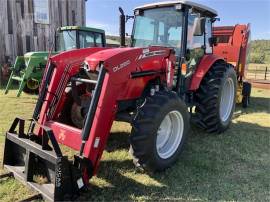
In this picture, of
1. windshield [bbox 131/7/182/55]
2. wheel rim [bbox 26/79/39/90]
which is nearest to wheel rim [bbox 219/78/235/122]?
windshield [bbox 131/7/182/55]

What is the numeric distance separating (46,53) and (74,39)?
3.33 ft

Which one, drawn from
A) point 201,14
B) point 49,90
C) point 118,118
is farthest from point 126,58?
point 201,14

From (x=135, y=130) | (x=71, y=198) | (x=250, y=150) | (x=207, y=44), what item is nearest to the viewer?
(x=71, y=198)

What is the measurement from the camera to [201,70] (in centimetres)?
545

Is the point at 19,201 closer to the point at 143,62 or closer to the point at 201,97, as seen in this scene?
the point at 143,62

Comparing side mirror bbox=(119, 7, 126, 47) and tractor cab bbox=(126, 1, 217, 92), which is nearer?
tractor cab bbox=(126, 1, 217, 92)

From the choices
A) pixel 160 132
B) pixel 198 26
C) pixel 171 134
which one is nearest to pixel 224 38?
pixel 198 26

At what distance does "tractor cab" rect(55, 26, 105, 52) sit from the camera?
960 cm

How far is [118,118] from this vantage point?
3.97 m

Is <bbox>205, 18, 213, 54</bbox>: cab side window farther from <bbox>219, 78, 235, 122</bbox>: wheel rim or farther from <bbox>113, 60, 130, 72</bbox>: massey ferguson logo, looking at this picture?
<bbox>113, 60, 130, 72</bbox>: massey ferguson logo

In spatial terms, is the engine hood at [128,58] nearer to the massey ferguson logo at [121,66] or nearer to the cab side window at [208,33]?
the massey ferguson logo at [121,66]

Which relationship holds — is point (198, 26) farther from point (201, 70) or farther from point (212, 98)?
point (212, 98)

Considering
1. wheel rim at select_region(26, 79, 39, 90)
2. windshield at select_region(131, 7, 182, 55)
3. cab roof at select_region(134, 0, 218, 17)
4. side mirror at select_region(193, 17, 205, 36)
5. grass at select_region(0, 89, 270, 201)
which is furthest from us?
wheel rim at select_region(26, 79, 39, 90)

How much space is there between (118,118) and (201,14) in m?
2.72
